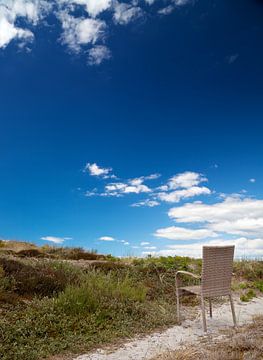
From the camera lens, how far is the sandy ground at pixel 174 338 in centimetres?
580

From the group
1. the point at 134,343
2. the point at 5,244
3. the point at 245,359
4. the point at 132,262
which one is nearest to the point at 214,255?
the point at 134,343

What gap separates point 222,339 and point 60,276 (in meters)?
3.60

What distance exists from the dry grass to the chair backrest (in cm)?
113

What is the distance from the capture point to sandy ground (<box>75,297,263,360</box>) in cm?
580

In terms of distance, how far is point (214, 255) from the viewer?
24.2 feet

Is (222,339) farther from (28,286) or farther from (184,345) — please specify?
(28,286)

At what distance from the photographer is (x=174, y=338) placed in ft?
21.7

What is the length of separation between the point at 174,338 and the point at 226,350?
4.17ft

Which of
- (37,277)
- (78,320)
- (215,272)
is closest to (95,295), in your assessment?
(78,320)

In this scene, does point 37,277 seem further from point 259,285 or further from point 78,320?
point 259,285

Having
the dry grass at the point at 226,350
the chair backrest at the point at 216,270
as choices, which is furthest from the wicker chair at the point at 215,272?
the dry grass at the point at 226,350

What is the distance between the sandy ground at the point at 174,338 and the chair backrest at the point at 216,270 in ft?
2.02

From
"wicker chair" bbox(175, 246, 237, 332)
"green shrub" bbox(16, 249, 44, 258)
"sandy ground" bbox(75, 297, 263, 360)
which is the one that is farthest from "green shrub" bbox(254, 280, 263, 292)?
"green shrub" bbox(16, 249, 44, 258)

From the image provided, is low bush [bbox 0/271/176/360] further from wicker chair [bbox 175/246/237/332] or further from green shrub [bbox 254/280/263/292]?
green shrub [bbox 254/280/263/292]
